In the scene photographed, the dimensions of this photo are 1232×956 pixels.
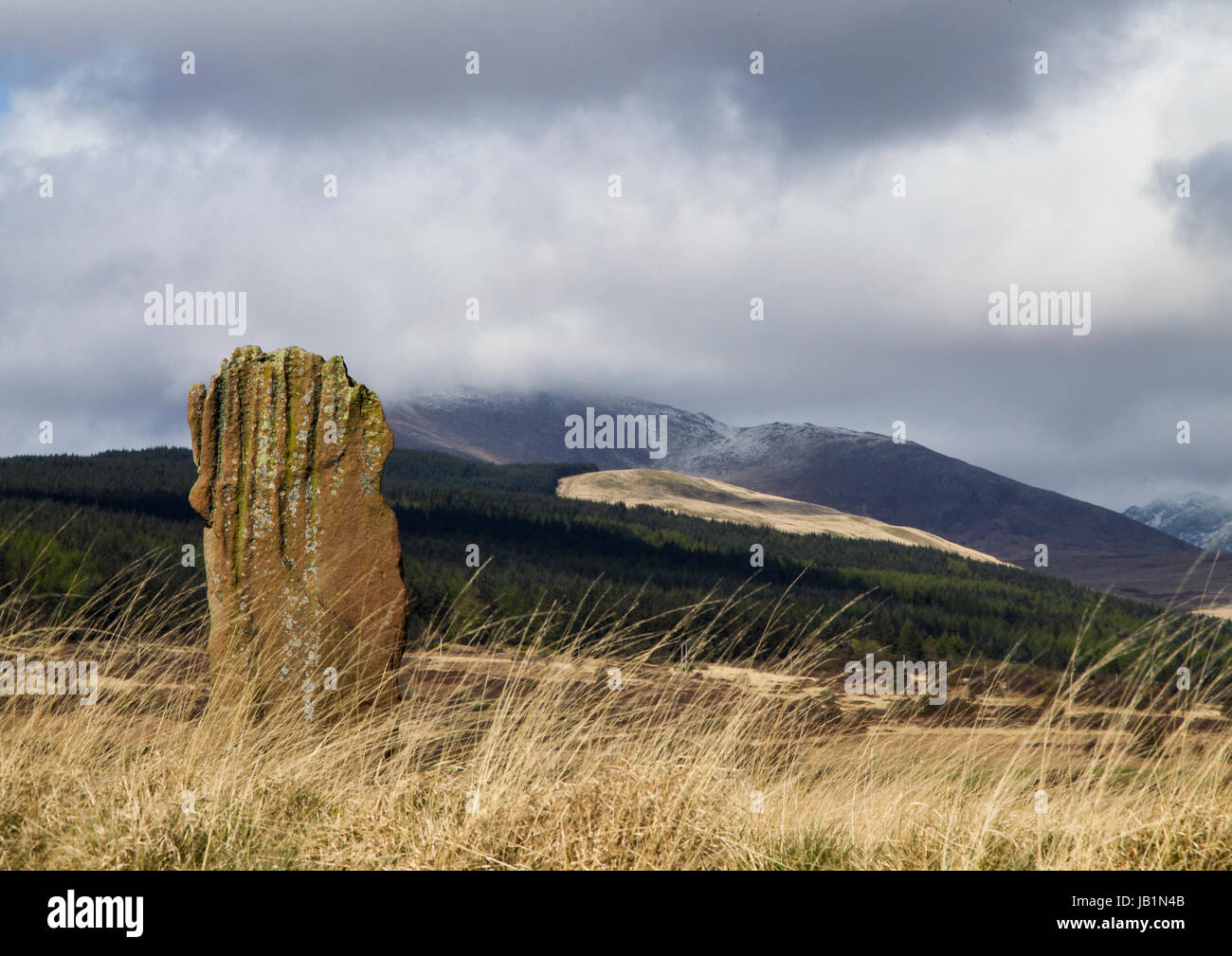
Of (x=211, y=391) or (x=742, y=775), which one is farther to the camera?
(x=211, y=391)

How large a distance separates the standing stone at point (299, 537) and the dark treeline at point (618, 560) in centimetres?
1376

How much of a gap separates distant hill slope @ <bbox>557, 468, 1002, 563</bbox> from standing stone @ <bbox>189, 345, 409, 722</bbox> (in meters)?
66.9

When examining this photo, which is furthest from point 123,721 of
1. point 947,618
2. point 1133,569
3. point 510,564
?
point 1133,569

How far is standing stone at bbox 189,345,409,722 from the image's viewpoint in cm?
639

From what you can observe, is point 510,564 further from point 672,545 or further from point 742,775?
point 742,775

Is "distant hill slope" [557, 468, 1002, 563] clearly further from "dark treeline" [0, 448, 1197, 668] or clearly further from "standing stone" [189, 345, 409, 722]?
"standing stone" [189, 345, 409, 722]

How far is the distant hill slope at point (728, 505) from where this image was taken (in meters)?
77.9

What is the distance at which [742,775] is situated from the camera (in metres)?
4.94

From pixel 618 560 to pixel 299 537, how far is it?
42578mm
